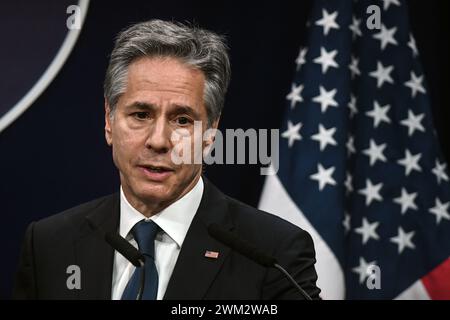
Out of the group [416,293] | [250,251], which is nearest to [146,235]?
[250,251]

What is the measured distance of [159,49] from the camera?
1.40 metres

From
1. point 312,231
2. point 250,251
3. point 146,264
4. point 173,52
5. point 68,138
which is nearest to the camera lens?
point 250,251

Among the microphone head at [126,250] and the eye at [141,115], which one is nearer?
the microphone head at [126,250]

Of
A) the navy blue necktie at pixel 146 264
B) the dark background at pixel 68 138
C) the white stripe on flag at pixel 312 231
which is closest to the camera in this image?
the navy blue necktie at pixel 146 264

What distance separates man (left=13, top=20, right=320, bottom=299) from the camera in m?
1.35

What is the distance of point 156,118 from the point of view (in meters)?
1.43

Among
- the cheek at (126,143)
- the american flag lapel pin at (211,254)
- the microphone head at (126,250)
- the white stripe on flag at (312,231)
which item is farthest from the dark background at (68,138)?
the microphone head at (126,250)

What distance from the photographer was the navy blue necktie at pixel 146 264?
1276 mm

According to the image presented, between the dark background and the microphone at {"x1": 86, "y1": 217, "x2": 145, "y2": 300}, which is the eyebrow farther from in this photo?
the dark background

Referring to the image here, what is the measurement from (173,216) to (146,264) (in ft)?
0.50

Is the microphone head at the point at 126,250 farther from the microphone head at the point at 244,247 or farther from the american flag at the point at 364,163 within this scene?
the american flag at the point at 364,163

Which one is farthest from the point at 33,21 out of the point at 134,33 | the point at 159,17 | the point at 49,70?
the point at 134,33

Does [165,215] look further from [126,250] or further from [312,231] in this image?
[312,231]

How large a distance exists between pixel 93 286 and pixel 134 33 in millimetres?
525
